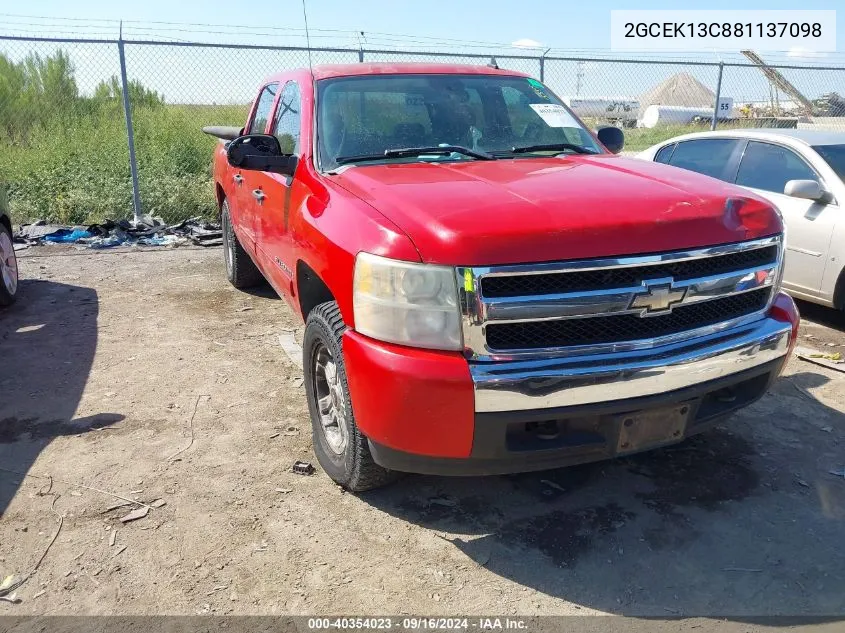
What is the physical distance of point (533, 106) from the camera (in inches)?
169

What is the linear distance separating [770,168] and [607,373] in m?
4.44

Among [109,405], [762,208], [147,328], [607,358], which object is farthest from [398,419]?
[147,328]

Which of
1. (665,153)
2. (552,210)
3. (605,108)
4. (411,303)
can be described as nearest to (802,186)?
(665,153)

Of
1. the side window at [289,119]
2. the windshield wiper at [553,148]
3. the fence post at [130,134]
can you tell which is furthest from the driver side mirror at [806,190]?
the fence post at [130,134]

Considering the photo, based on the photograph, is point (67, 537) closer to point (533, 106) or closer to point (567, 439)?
point (567, 439)

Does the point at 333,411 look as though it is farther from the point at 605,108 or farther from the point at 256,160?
the point at 605,108

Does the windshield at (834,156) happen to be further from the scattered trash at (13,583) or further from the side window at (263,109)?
the scattered trash at (13,583)

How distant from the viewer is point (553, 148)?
3.99m

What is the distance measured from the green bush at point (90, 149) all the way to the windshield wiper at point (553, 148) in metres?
6.29

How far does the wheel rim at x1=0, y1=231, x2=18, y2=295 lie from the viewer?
6.07 meters

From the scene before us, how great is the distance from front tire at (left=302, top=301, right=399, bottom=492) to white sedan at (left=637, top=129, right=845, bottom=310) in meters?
3.98

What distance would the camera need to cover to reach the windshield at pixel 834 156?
18.5ft

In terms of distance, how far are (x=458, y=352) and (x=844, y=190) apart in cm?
437

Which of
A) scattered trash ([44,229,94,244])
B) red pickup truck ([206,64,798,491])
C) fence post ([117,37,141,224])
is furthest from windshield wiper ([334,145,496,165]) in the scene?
fence post ([117,37,141,224])
